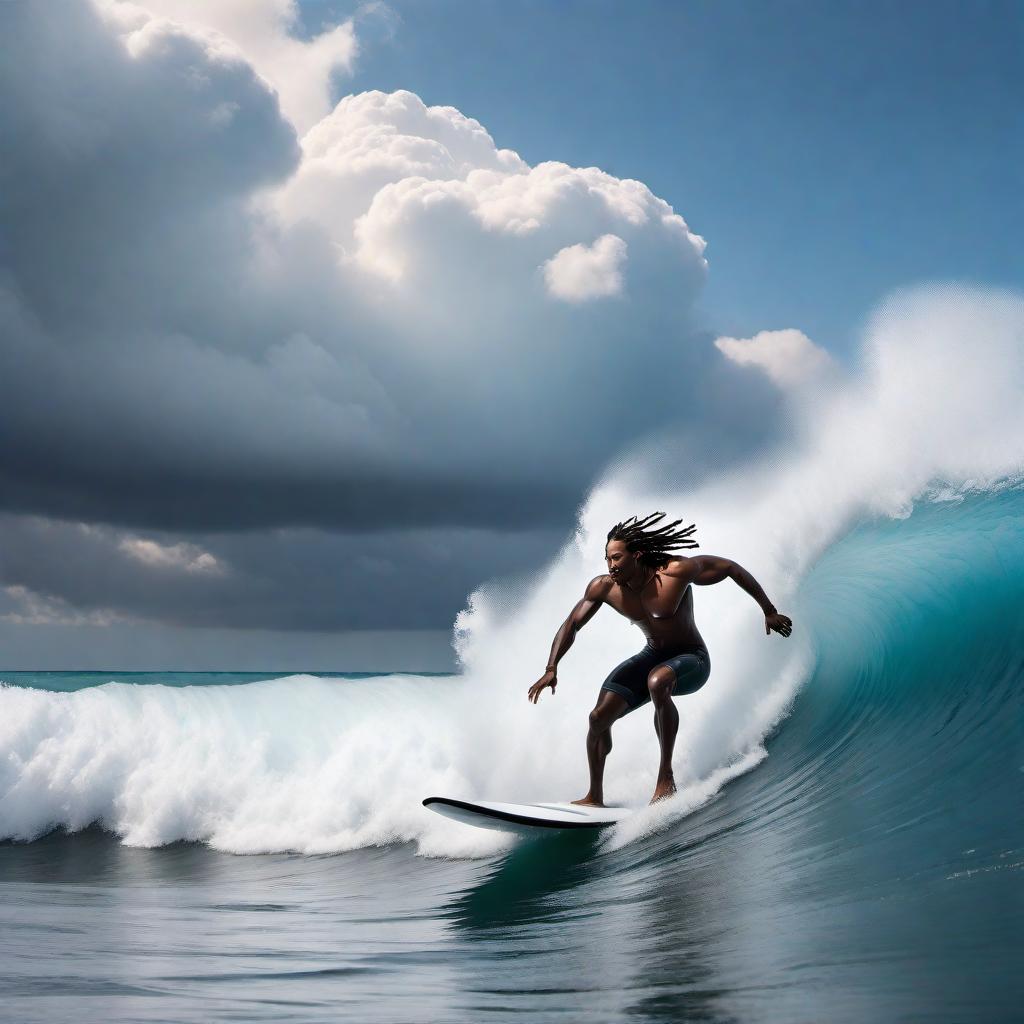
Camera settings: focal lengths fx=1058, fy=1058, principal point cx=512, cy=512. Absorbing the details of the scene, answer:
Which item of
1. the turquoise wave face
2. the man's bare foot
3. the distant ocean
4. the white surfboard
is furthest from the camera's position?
the man's bare foot

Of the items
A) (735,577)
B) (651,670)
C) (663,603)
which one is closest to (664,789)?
(651,670)

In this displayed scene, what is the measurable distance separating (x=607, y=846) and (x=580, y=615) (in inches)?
58.2

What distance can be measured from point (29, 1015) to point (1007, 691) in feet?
20.7

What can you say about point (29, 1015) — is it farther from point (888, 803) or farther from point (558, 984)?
point (888, 803)

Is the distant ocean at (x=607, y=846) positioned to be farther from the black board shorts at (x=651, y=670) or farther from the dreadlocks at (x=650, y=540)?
Answer: the dreadlocks at (x=650, y=540)

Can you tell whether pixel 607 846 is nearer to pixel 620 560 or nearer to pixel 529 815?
pixel 529 815

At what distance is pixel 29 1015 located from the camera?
3.21m

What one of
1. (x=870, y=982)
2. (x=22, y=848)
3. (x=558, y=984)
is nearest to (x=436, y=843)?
(x=558, y=984)

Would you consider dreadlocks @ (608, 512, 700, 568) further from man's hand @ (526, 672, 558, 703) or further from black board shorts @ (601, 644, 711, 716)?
man's hand @ (526, 672, 558, 703)

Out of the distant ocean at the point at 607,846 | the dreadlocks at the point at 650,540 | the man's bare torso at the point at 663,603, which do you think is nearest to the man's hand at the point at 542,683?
the man's bare torso at the point at 663,603

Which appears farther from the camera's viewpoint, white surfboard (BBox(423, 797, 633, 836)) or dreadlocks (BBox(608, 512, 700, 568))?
white surfboard (BBox(423, 797, 633, 836))

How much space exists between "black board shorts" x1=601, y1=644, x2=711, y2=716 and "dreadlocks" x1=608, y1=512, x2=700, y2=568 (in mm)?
622

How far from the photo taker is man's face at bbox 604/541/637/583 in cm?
668

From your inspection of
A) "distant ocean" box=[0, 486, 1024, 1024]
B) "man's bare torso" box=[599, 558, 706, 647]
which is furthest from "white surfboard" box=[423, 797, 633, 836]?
"man's bare torso" box=[599, 558, 706, 647]
